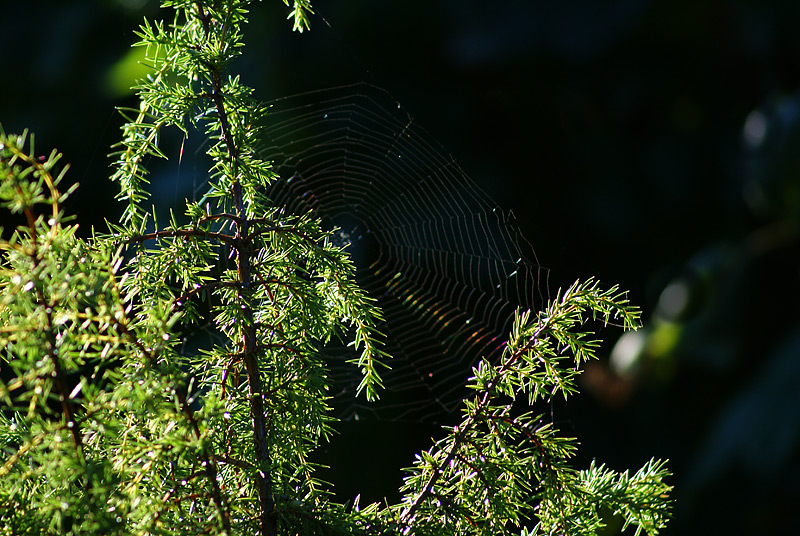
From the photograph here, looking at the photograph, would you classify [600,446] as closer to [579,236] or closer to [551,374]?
[579,236]

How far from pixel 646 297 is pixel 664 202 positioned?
40 centimetres

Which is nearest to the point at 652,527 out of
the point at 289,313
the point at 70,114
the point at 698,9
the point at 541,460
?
the point at 541,460

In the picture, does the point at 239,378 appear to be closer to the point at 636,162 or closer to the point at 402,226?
the point at 402,226

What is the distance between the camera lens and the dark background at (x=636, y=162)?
2135 mm

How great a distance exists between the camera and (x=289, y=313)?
0.43 metres

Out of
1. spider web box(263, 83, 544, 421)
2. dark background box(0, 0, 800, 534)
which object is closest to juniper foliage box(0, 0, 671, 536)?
spider web box(263, 83, 544, 421)

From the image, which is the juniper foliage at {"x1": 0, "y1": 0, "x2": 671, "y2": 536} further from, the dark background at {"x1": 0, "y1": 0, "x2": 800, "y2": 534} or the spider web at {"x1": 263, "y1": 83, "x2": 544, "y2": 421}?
the dark background at {"x1": 0, "y1": 0, "x2": 800, "y2": 534}

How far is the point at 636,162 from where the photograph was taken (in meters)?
2.66

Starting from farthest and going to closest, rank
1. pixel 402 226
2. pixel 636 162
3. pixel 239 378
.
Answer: pixel 636 162, pixel 402 226, pixel 239 378

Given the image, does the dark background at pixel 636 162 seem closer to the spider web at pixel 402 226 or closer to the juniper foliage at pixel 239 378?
the spider web at pixel 402 226

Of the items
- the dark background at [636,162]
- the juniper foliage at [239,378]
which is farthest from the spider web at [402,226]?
Result: the juniper foliage at [239,378]

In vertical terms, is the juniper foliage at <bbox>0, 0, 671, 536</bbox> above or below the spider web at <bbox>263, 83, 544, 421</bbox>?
below

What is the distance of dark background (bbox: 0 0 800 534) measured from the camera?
2.13 m

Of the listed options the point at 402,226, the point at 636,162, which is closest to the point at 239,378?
the point at 402,226
